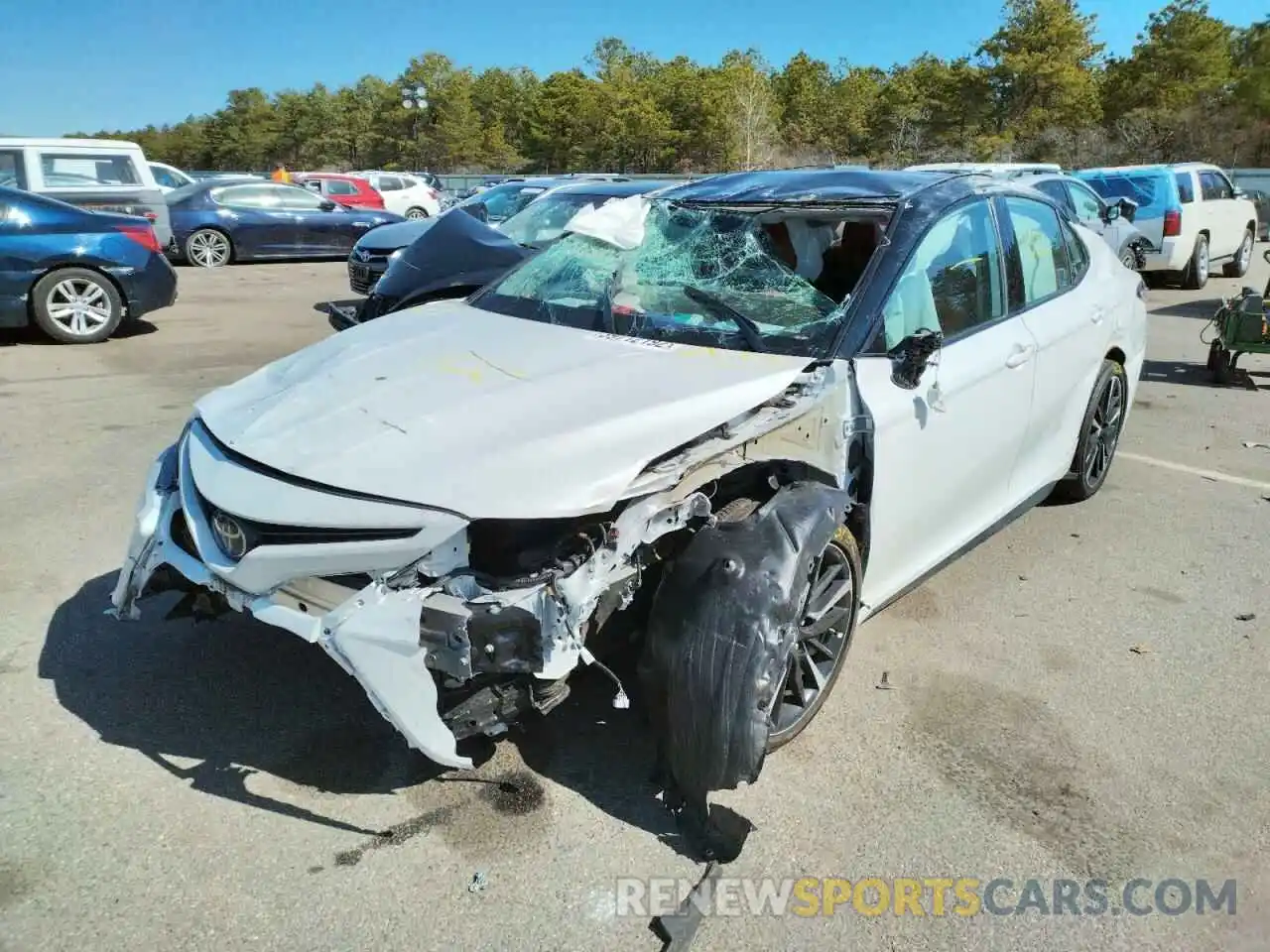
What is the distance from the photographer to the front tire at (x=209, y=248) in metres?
16.5

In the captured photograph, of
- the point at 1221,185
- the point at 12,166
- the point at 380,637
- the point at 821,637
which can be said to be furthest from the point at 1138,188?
the point at 12,166

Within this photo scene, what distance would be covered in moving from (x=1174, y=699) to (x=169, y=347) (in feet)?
30.5

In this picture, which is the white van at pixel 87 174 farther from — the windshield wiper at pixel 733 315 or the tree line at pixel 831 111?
the tree line at pixel 831 111

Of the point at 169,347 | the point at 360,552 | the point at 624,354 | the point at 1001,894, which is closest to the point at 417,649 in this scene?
the point at 360,552

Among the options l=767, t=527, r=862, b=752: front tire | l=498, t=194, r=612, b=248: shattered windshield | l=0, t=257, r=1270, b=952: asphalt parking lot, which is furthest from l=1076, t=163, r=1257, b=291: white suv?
l=767, t=527, r=862, b=752: front tire

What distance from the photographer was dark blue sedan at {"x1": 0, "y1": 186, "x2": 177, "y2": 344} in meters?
8.89

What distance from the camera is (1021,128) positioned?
168ft

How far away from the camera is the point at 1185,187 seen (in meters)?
13.8

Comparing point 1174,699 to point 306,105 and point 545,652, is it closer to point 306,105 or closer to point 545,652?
point 545,652

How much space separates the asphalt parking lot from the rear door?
31.5ft

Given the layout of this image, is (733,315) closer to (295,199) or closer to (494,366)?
(494,366)

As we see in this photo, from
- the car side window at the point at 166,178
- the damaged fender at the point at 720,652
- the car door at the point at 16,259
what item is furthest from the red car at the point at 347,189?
the damaged fender at the point at 720,652

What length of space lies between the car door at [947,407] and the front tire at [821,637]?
0.19 metres

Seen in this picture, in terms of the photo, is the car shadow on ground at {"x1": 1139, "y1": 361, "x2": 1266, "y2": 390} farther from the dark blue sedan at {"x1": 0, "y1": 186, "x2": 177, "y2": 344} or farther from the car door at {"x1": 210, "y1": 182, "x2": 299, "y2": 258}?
the car door at {"x1": 210, "y1": 182, "x2": 299, "y2": 258}
